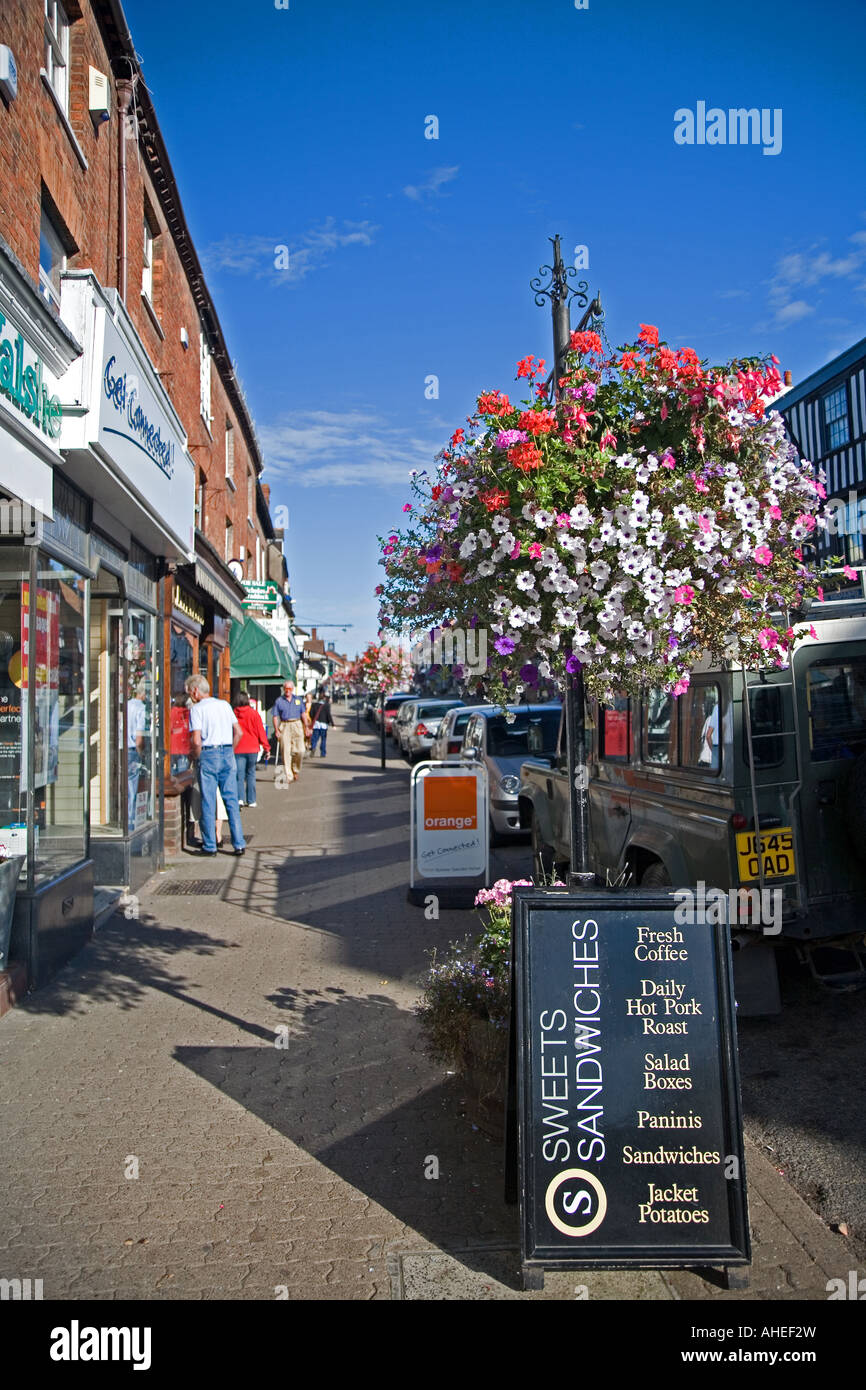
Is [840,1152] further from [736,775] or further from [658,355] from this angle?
[658,355]

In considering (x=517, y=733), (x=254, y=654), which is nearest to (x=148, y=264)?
(x=517, y=733)

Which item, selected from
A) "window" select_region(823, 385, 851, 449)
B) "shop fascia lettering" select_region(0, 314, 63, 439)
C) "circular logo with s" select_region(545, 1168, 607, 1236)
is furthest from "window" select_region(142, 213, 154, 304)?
"window" select_region(823, 385, 851, 449)

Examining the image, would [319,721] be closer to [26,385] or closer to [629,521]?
[26,385]

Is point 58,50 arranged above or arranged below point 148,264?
below

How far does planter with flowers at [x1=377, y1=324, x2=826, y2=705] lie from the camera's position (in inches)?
135

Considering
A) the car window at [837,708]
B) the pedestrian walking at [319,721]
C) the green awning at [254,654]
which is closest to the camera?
the car window at [837,708]

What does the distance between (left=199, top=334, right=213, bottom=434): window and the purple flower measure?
14483mm

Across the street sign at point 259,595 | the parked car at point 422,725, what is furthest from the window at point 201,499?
the parked car at point 422,725

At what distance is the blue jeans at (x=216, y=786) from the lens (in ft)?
36.0

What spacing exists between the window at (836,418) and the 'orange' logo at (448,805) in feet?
71.3

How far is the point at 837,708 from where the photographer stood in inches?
220

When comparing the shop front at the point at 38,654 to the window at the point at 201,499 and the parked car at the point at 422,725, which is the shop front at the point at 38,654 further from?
the parked car at the point at 422,725

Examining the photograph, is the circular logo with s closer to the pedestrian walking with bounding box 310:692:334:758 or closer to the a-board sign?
the a-board sign

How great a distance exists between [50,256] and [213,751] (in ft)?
16.0
